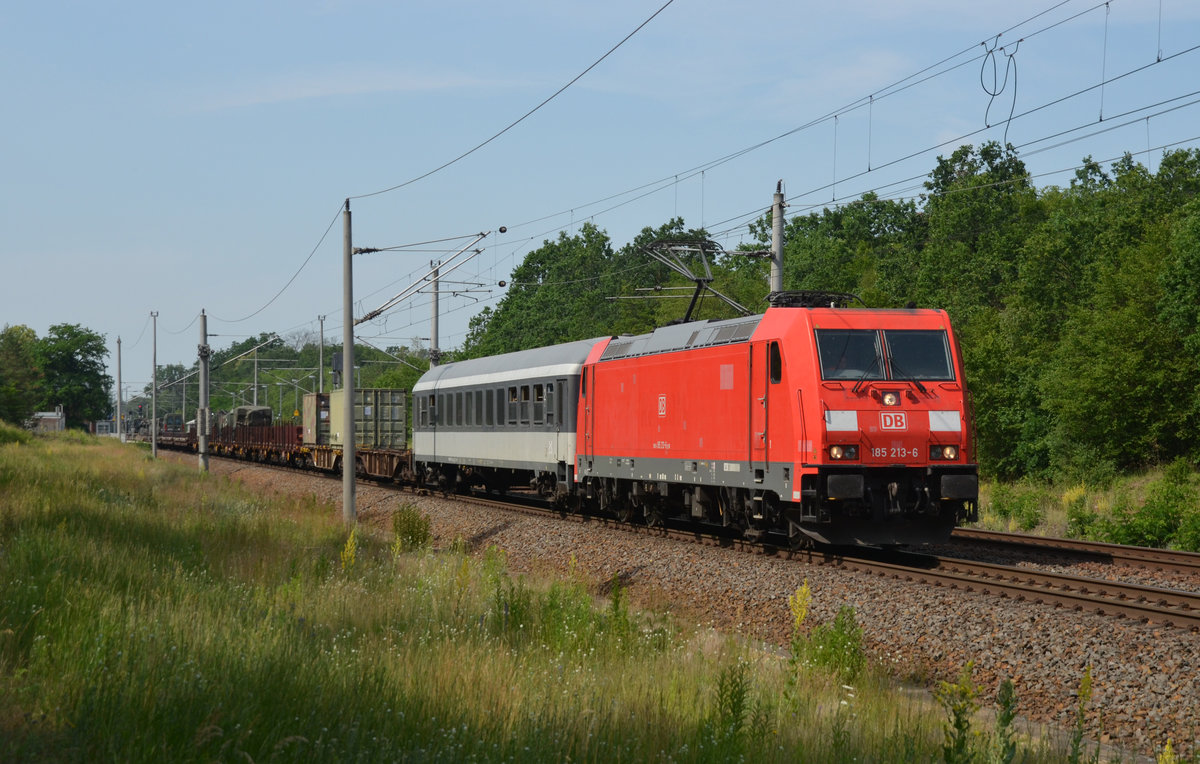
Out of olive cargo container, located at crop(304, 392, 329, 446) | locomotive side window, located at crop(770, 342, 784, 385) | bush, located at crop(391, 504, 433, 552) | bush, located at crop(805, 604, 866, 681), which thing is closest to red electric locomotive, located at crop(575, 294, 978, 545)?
locomotive side window, located at crop(770, 342, 784, 385)

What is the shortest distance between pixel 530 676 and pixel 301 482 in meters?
32.3

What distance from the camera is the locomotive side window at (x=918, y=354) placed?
15.8 meters

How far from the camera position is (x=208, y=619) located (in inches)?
322

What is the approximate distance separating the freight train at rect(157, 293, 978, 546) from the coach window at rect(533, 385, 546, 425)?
2.39 ft

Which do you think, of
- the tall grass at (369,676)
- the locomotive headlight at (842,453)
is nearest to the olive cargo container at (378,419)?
the locomotive headlight at (842,453)

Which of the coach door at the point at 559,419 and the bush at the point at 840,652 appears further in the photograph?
the coach door at the point at 559,419

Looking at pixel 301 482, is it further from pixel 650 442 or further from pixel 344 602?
pixel 344 602

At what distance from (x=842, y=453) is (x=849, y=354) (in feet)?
4.78

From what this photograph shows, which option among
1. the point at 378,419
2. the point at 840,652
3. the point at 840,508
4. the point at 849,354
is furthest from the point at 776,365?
the point at 378,419

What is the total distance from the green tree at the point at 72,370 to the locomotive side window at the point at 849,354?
108 meters

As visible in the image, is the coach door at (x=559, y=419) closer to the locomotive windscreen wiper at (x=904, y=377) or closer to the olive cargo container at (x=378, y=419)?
the locomotive windscreen wiper at (x=904, y=377)

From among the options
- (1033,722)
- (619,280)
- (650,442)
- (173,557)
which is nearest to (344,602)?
(173,557)

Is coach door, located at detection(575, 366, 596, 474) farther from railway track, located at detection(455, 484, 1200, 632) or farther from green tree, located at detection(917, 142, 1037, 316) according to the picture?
green tree, located at detection(917, 142, 1037, 316)

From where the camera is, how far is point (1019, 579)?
13477mm
